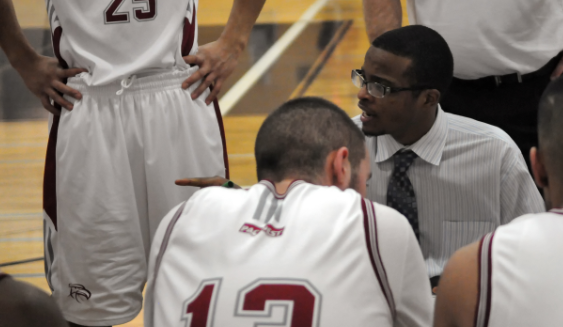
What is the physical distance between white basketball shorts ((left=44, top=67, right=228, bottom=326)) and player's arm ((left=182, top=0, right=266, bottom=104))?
0.21 ft

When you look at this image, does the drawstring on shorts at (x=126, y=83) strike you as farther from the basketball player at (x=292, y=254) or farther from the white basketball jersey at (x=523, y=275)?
the white basketball jersey at (x=523, y=275)

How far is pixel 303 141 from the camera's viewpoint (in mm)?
2014

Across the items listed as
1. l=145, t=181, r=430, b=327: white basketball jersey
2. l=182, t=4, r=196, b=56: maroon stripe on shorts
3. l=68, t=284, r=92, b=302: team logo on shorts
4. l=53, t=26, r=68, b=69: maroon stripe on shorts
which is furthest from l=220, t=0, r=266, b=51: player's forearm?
l=145, t=181, r=430, b=327: white basketball jersey

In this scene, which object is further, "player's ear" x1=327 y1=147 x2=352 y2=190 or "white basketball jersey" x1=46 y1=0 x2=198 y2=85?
"white basketball jersey" x1=46 y1=0 x2=198 y2=85

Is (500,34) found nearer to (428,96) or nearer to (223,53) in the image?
(428,96)

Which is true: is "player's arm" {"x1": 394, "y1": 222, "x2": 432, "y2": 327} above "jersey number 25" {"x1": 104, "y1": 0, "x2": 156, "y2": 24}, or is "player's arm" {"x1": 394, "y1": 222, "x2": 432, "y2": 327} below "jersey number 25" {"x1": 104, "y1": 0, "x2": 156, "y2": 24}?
below

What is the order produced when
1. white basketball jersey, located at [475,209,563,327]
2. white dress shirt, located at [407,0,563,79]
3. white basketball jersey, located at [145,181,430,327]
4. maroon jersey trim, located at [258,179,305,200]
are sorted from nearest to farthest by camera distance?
white basketball jersey, located at [475,209,563,327]
white basketball jersey, located at [145,181,430,327]
maroon jersey trim, located at [258,179,305,200]
white dress shirt, located at [407,0,563,79]

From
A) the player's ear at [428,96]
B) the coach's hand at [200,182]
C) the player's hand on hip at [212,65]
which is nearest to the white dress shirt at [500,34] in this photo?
the player's ear at [428,96]

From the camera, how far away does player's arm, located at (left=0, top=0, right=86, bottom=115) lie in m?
2.85

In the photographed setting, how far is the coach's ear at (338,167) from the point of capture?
79.1 inches

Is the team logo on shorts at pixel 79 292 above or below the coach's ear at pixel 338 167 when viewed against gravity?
below

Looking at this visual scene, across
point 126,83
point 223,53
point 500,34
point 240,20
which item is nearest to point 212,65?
point 223,53

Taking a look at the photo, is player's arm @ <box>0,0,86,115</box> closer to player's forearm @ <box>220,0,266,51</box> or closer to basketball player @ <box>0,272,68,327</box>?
player's forearm @ <box>220,0,266,51</box>

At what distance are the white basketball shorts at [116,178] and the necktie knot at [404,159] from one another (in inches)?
27.1
